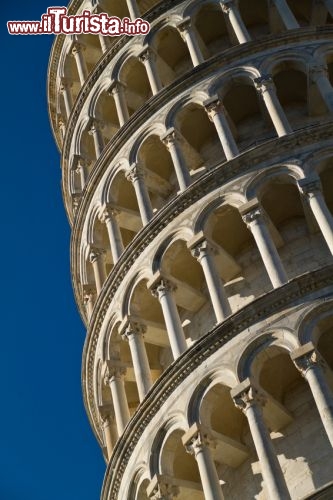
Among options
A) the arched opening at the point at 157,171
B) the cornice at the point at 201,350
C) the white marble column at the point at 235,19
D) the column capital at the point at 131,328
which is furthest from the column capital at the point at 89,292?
the white marble column at the point at 235,19

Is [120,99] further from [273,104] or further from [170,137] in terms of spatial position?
[273,104]

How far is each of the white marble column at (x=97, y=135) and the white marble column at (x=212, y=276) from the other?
6.75 metres

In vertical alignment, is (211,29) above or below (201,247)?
above

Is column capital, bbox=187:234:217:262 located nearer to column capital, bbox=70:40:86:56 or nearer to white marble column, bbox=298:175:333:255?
white marble column, bbox=298:175:333:255

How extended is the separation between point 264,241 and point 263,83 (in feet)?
16.2

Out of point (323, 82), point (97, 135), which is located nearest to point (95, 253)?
point (97, 135)

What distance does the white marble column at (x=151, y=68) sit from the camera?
24844 mm

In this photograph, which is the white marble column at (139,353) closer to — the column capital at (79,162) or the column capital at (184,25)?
the column capital at (79,162)

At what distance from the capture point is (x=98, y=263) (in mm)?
24016

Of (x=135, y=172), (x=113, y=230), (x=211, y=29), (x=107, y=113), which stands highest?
(x=211, y=29)

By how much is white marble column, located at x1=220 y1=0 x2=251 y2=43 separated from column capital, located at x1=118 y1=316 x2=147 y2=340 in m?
7.08

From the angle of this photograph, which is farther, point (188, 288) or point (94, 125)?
point (94, 125)

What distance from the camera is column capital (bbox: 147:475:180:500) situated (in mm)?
17156

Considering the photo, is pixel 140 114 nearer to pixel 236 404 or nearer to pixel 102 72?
pixel 102 72
